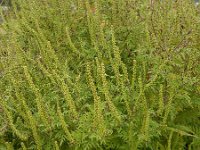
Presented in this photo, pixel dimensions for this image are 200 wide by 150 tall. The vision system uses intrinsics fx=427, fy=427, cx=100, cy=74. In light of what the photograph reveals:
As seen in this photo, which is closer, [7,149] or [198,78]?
[7,149]

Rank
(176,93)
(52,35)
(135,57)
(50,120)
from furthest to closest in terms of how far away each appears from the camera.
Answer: (52,35) → (135,57) → (176,93) → (50,120)

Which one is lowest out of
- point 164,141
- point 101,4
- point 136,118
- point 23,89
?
point 164,141

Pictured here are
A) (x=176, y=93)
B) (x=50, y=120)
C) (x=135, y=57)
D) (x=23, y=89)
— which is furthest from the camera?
(x=135, y=57)

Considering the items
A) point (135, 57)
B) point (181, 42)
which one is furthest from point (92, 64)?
point (181, 42)

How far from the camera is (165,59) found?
296cm

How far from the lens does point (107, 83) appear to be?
9.63 ft

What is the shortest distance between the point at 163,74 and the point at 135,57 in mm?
473

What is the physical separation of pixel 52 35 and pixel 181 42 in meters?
1.13

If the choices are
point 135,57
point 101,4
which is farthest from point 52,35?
point 135,57

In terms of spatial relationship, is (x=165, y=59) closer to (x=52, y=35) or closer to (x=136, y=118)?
(x=136, y=118)

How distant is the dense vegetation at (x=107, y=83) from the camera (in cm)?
268

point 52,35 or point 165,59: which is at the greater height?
point 52,35

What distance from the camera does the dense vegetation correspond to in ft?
8.78

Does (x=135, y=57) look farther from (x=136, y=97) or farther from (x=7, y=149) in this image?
(x=7, y=149)
